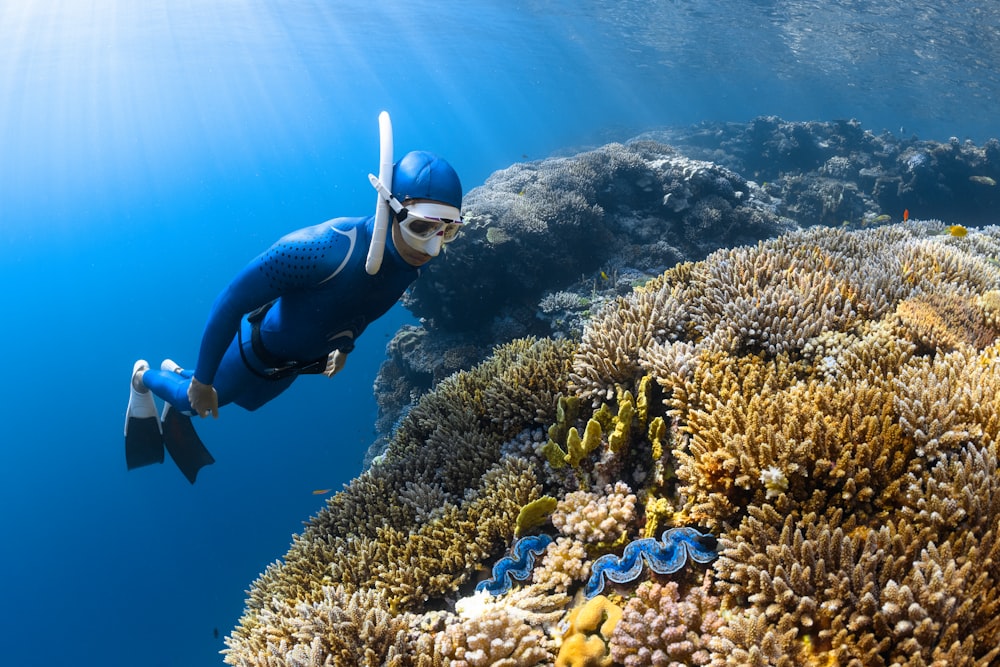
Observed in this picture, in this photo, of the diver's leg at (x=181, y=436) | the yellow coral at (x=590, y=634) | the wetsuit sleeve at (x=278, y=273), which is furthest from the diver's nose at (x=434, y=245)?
the diver's leg at (x=181, y=436)

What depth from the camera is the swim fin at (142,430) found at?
5.09 meters

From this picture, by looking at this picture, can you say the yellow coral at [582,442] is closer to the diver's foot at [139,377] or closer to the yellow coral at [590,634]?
the yellow coral at [590,634]

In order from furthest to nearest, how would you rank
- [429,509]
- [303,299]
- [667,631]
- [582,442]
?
1. [429,509]
2. [582,442]
3. [303,299]
4. [667,631]

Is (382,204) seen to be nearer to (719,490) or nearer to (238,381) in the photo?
(238,381)

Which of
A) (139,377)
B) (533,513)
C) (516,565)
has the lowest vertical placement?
(516,565)

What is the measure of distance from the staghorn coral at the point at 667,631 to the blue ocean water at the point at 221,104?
70.4 ft

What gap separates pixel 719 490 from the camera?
2.62 metres

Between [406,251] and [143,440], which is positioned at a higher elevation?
[143,440]

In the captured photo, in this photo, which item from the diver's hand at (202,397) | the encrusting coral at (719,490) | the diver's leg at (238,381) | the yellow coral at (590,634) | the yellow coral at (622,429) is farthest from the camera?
the diver's leg at (238,381)

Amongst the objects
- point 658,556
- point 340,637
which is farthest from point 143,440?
point 658,556

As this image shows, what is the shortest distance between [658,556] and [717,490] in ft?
1.62

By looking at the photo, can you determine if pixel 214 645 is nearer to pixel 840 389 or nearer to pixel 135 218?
pixel 840 389

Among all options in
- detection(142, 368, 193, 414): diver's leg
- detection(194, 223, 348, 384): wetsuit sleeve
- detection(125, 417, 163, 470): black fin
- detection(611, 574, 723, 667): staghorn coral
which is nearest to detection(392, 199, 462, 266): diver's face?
detection(194, 223, 348, 384): wetsuit sleeve

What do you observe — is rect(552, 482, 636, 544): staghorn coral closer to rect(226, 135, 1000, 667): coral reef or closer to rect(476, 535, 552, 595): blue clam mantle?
rect(226, 135, 1000, 667): coral reef
